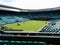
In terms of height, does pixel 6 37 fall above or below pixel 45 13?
above

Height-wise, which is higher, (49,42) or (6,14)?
(49,42)

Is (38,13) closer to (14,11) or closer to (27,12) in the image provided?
(27,12)

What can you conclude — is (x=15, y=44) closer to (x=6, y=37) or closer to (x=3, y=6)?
(x=6, y=37)

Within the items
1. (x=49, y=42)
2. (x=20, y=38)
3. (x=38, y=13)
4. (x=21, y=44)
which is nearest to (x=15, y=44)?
(x=21, y=44)

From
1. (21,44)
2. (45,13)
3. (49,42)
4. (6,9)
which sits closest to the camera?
(21,44)

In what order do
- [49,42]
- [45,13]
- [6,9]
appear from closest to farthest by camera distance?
[49,42] < [6,9] < [45,13]

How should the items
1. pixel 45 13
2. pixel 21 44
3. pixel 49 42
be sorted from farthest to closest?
pixel 45 13, pixel 49 42, pixel 21 44

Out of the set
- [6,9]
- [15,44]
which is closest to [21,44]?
[15,44]

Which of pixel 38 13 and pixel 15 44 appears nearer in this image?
pixel 15 44

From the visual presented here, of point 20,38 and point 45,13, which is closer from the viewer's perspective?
point 20,38
